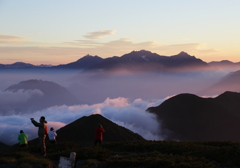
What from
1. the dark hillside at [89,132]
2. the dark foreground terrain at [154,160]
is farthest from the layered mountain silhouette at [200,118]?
the dark foreground terrain at [154,160]

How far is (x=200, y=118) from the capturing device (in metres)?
149

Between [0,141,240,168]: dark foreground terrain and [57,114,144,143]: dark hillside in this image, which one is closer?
[0,141,240,168]: dark foreground terrain

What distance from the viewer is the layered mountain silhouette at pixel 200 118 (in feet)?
461

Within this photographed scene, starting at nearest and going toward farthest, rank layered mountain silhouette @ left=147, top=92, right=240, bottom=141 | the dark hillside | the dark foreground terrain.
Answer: the dark foreground terrain, the dark hillside, layered mountain silhouette @ left=147, top=92, right=240, bottom=141

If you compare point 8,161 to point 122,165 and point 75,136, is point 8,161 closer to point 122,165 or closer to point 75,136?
point 122,165

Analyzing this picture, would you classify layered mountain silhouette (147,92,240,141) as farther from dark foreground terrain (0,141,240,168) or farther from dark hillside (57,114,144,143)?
dark foreground terrain (0,141,240,168)

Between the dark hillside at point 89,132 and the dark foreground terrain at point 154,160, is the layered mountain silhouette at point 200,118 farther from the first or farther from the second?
the dark foreground terrain at point 154,160

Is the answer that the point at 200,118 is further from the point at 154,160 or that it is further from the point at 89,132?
the point at 154,160

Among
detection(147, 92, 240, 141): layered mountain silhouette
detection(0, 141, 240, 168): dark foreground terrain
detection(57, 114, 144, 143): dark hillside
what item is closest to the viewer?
detection(0, 141, 240, 168): dark foreground terrain

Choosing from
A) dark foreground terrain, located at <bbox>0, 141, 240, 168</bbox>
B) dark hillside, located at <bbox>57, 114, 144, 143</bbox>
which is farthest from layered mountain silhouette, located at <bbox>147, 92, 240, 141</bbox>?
dark foreground terrain, located at <bbox>0, 141, 240, 168</bbox>

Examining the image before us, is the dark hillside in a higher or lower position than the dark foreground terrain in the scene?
lower

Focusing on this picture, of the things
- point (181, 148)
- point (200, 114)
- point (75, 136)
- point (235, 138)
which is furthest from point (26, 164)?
point (200, 114)

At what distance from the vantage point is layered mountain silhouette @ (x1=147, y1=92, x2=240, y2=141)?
461 feet

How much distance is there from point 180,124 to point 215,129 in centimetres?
1656
